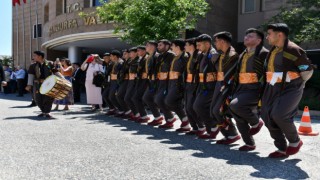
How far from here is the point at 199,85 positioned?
22.0ft

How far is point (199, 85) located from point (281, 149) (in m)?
1.99

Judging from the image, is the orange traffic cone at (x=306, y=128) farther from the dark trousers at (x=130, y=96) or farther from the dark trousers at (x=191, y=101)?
the dark trousers at (x=130, y=96)

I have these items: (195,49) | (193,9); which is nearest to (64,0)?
(193,9)

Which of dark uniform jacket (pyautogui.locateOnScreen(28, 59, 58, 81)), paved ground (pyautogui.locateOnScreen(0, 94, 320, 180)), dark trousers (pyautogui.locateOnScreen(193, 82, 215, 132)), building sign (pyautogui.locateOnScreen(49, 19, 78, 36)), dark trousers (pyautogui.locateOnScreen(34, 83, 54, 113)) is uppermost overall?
building sign (pyautogui.locateOnScreen(49, 19, 78, 36))

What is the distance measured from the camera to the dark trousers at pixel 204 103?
6.48 meters

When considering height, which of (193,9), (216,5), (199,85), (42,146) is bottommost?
(42,146)

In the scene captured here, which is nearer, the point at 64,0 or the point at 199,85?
the point at 199,85

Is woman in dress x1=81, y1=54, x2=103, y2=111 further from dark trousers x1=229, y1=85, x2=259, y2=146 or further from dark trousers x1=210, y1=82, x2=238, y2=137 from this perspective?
dark trousers x1=229, y1=85, x2=259, y2=146

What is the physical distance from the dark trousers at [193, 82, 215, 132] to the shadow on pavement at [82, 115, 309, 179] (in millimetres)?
379

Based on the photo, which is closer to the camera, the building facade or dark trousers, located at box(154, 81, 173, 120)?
dark trousers, located at box(154, 81, 173, 120)

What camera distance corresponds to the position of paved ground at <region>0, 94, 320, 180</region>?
167 inches

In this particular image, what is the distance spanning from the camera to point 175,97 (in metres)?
7.41

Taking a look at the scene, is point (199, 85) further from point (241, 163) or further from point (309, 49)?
point (309, 49)

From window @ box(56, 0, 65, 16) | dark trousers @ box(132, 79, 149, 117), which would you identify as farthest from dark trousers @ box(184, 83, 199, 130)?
window @ box(56, 0, 65, 16)
